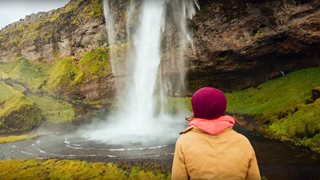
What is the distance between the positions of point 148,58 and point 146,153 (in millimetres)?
31788

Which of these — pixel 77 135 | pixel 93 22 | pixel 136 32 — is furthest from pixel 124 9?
pixel 77 135

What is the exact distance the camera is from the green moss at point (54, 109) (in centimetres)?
5820

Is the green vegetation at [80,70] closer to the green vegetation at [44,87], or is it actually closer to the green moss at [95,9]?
the green vegetation at [44,87]

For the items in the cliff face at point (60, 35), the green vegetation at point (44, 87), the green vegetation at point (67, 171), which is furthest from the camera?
the cliff face at point (60, 35)

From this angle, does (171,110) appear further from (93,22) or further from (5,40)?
(5,40)

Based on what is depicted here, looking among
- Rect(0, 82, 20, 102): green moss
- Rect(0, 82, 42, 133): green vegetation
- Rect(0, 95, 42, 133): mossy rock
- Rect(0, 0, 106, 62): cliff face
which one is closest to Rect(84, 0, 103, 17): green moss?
Rect(0, 0, 106, 62): cliff face

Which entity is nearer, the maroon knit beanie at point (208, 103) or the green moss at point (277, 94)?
the maroon knit beanie at point (208, 103)

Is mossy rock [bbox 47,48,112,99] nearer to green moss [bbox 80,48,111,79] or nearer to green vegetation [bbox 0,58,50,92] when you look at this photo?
green moss [bbox 80,48,111,79]

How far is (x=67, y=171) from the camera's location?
2498cm

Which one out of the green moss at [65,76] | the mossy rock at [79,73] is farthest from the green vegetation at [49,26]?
the green moss at [65,76]

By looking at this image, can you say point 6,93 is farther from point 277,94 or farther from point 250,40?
point 277,94

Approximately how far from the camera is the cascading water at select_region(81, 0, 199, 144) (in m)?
55.1

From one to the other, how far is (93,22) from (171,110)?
26.5 metres

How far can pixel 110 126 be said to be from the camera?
163ft
